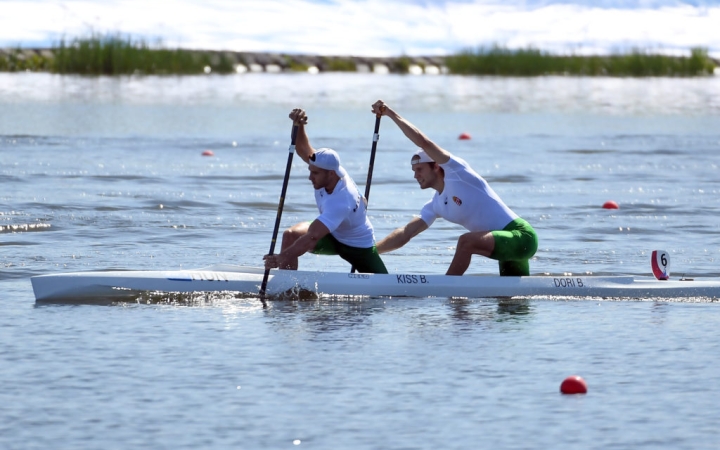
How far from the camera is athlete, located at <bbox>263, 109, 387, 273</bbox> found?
11695 millimetres

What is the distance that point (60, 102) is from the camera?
44.8 meters

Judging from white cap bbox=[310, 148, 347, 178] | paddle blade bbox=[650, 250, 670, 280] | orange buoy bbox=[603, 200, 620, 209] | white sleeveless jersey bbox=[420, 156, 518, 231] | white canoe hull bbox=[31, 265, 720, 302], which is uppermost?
white cap bbox=[310, 148, 347, 178]

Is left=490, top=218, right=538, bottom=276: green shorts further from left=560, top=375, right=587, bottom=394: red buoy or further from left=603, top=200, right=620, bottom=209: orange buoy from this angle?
left=603, top=200, right=620, bottom=209: orange buoy

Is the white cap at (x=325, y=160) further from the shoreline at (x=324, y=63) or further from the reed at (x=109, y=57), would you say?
the shoreline at (x=324, y=63)

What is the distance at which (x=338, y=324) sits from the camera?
11.1 m

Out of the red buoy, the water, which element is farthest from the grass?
the red buoy

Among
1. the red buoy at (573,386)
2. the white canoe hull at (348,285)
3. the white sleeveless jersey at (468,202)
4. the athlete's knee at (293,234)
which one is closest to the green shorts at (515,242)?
the white sleeveless jersey at (468,202)

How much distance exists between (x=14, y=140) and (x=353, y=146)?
7.79 meters

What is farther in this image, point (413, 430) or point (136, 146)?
point (136, 146)

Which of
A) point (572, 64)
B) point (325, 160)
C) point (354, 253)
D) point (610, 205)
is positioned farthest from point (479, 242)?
point (572, 64)

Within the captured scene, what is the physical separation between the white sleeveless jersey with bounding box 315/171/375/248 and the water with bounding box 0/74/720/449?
59 centimetres

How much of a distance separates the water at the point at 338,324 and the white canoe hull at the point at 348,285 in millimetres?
126

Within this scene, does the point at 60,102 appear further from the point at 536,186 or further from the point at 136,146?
the point at 536,186

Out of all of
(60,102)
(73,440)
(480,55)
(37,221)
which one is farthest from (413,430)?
(480,55)
